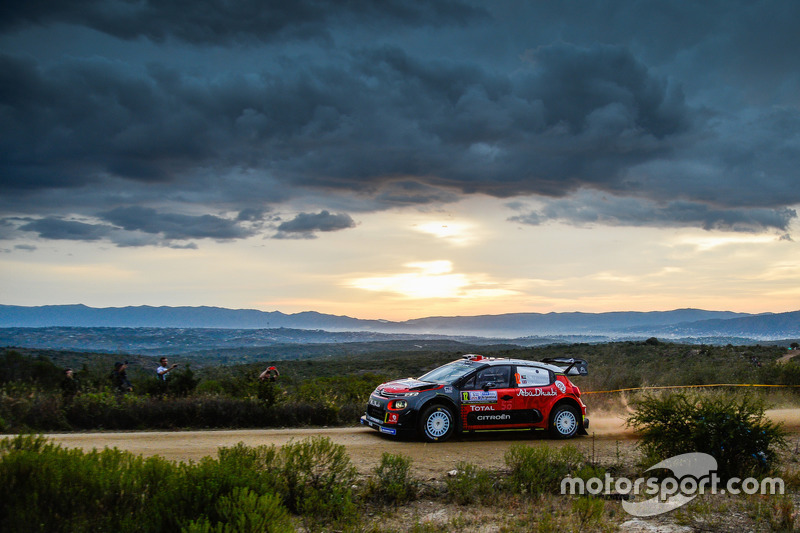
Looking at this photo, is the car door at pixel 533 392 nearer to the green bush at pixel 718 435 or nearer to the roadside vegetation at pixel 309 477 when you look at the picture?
the roadside vegetation at pixel 309 477

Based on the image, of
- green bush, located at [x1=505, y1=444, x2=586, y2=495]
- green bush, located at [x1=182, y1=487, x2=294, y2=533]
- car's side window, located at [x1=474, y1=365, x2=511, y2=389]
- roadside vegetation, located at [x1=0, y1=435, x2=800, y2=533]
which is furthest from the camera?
car's side window, located at [x1=474, y1=365, x2=511, y2=389]

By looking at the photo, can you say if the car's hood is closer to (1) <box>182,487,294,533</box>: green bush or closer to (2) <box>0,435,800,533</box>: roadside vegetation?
(2) <box>0,435,800,533</box>: roadside vegetation

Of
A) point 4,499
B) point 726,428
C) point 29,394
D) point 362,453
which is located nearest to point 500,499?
point 362,453

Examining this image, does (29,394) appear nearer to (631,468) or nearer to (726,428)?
(631,468)

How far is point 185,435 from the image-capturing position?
13219 mm

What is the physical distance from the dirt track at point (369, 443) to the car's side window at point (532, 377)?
1233mm

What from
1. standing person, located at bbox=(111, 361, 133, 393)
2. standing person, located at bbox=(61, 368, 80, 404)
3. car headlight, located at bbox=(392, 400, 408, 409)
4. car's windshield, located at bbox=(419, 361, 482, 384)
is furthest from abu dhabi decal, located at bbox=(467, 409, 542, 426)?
standing person, located at bbox=(111, 361, 133, 393)

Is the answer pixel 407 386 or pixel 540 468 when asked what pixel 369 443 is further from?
pixel 540 468

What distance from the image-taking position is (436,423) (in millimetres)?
12695

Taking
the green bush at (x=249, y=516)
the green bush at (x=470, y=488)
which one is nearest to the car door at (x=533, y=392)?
the green bush at (x=470, y=488)

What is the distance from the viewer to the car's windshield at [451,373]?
13297 mm

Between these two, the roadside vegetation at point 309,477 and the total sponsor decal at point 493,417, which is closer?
the roadside vegetation at point 309,477

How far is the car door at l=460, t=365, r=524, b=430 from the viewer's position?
1300 centimetres

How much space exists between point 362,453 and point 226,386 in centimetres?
1001
